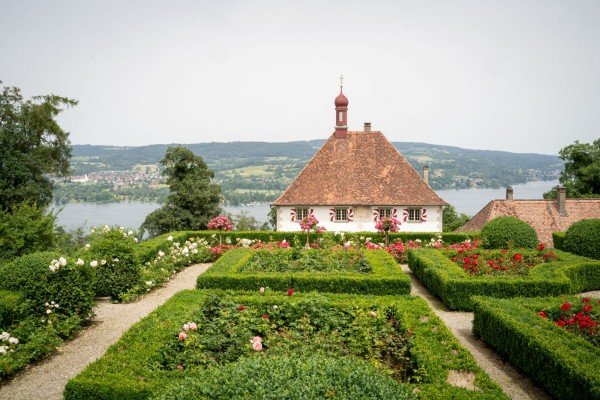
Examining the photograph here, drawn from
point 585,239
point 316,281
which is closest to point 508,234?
point 585,239

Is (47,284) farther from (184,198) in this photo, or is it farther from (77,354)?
(184,198)

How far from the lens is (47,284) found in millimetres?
8719

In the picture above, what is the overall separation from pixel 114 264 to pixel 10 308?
11.4 feet

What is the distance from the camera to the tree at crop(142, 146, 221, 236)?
28.8 metres

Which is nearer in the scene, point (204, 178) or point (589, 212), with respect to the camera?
point (589, 212)

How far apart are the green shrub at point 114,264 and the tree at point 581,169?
104 ft

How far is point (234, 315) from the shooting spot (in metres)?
7.68

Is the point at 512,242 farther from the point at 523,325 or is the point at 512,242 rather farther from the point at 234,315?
the point at 234,315

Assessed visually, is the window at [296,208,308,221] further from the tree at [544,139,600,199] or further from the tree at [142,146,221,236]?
the tree at [544,139,600,199]

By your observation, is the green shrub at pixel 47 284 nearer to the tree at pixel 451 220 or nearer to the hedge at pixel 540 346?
the hedge at pixel 540 346

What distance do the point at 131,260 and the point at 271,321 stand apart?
5.25m

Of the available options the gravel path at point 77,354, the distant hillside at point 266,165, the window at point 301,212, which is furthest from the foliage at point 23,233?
the distant hillside at point 266,165

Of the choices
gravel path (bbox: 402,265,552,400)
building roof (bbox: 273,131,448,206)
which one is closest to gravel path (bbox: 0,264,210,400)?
gravel path (bbox: 402,265,552,400)

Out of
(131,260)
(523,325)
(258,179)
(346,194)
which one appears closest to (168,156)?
(346,194)
